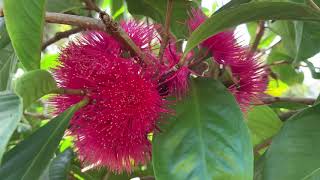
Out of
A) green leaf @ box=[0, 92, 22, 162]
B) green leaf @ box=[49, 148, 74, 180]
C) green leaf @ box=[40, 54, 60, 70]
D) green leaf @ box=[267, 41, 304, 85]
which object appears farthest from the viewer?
green leaf @ box=[267, 41, 304, 85]

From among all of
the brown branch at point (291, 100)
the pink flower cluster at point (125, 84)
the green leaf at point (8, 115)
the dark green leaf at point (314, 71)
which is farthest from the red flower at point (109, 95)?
the dark green leaf at point (314, 71)

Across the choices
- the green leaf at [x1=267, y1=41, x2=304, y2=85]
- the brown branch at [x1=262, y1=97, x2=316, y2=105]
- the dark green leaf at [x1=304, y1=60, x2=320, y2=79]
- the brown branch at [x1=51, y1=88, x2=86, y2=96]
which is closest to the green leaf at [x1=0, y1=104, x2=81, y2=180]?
the brown branch at [x1=51, y1=88, x2=86, y2=96]

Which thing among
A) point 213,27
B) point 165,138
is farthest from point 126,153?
point 213,27

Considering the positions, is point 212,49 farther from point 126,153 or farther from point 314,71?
point 314,71

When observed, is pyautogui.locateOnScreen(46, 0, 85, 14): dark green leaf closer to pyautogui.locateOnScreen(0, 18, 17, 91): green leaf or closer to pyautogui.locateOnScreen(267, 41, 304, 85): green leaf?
pyautogui.locateOnScreen(0, 18, 17, 91): green leaf

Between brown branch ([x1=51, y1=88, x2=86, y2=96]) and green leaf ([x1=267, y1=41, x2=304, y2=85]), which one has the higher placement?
brown branch ([x1=51, y1=88, x2=86, y2=96])

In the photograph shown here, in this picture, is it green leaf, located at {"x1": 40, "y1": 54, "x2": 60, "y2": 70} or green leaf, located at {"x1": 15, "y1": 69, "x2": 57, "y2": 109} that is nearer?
green leaf, located at {"x1": 15, "y1": 69, "x2": 57, "y2": 109}

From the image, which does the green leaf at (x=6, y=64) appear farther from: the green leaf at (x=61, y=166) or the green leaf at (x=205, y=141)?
the green leaf at (x=205, y=141)
